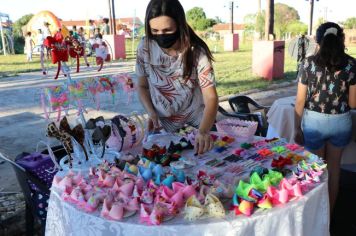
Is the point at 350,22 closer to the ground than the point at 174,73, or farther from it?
farther from it

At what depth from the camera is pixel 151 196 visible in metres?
1.26

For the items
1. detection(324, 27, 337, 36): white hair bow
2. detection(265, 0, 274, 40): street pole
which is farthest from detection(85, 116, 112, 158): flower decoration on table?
detection(265, 0, 274, 40): street pole

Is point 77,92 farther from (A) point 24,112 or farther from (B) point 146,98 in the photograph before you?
(A) point 24,112

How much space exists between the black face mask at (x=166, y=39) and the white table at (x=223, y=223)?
0.84 meters

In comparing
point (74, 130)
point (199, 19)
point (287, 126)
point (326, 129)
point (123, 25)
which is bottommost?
point (287, 126)

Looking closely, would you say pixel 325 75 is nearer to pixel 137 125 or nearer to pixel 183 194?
pixel 137 125

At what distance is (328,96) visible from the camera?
2352mm

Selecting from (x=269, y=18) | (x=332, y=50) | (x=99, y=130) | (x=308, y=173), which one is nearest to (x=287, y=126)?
(x=332, y=50)

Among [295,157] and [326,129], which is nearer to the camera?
[295,157]

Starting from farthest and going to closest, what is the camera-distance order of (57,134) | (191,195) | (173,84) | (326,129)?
(326,129)
(173,84)
(57,134)
(191,195)

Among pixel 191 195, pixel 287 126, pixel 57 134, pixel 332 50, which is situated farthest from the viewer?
pixel 287 126

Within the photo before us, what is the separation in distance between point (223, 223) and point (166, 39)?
3.15ft

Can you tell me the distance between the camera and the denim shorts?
7.80ft

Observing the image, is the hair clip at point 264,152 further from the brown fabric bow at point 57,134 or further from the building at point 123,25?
the building at point 123,25
